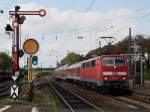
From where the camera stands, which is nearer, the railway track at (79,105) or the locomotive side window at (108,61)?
the railway track at (79,105)

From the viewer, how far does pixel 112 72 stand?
127 ft

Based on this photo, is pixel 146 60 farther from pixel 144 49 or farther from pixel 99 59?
pixel 99 59

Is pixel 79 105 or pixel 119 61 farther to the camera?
pixel 119 61

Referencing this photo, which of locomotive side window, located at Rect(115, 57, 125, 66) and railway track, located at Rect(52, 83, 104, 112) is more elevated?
locomotive side window, located at Rect(115, 57, 125, 66)

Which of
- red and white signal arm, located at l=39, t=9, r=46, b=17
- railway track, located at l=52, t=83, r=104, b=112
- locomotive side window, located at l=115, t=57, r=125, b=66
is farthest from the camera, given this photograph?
locomotive side window, located at l=115, t=57, r=125, b=66

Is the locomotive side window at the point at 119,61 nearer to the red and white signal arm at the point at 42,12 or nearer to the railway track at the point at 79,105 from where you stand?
the railway track at the point at 79,105

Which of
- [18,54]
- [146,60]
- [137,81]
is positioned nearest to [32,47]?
[18,54]

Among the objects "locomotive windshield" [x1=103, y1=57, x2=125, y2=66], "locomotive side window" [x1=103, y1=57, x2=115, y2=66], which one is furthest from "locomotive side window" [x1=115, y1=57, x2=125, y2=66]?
"locomotive side window" [x1=103, y1=57, x2=115, y2=66]

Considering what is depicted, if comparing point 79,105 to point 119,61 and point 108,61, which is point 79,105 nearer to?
point 108,61

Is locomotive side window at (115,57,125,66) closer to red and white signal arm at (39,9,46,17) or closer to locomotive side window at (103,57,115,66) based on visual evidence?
locomotive side window at (103,57,115,66)

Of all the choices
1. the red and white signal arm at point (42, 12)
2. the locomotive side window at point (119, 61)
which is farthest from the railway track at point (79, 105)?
the locomotive side window at point (119, 61)

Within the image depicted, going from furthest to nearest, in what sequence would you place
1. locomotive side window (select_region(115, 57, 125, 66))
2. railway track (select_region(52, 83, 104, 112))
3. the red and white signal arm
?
locomotive side window (select_region(115, 57, 125, 66))
the red and white signal arm
railway track (select_region(52, 83, 104, 112))

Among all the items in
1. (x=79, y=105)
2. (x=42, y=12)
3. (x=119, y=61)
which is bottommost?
(x=79, y=105)

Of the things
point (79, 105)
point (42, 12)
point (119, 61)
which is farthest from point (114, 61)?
point (79, 105)
